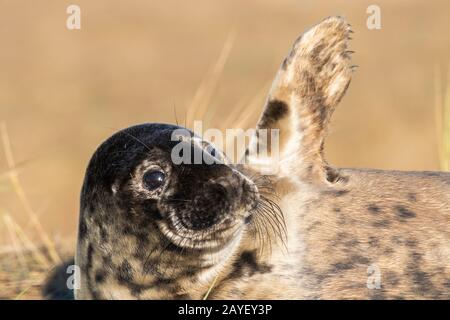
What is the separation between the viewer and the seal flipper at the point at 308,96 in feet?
15.6

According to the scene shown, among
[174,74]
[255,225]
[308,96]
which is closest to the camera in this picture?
[255,225]

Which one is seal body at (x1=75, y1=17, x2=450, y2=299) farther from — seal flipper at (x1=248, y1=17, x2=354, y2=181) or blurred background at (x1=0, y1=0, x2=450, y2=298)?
blurred background at (x1=0, y1=0, x2=450, y2=298)

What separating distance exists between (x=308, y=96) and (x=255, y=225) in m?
0.73

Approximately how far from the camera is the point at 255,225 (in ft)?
14.5

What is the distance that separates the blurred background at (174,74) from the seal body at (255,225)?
5.11 m

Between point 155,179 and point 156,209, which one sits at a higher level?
point 155,179

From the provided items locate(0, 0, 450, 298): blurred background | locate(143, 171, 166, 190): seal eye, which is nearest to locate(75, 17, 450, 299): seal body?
locate(143, 171, 166, 190): seal eye

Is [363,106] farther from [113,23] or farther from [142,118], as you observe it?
[113,23]

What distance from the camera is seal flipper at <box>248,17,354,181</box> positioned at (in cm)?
477

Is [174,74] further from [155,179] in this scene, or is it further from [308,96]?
[155,179]

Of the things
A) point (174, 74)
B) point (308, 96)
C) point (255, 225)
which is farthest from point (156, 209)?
point (174, 74)

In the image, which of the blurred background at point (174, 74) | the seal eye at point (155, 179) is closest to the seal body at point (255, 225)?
the seal eye at point (155, 179)

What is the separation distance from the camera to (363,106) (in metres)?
15.0
